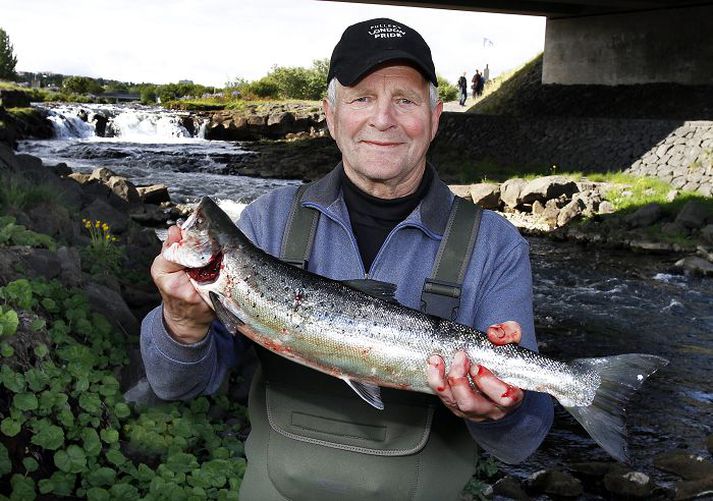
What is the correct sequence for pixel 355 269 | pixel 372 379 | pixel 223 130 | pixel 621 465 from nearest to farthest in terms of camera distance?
pixel 372 379 < pixel 355 269 < pixel 621 465 < pixel 223 130

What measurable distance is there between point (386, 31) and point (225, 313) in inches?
47.2

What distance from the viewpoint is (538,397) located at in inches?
114

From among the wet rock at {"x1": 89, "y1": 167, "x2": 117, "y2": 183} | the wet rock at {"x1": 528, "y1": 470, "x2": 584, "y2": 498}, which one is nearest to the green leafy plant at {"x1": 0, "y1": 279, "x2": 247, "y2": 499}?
the wet rock at {"x1": 528, "y1": 470, "x2": 584, "y2": 498}

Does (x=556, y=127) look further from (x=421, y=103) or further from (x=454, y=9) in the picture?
(x=421, y=103)

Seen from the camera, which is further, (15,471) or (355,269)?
(15,471)

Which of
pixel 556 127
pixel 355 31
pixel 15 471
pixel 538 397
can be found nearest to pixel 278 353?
pixel 538 397

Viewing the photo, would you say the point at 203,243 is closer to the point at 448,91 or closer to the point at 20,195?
the point at 20,195

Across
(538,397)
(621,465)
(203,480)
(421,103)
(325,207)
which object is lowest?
(621,465)

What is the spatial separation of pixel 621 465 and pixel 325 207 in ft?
19.8

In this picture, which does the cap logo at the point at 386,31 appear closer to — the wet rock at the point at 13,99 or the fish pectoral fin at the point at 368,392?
the fish pectoral fin at the point at 368,392

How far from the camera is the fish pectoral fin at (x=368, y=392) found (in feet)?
8.95

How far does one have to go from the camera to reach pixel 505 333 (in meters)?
2.64

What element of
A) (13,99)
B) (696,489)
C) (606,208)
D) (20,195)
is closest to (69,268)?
(20,195)

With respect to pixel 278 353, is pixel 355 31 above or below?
above
